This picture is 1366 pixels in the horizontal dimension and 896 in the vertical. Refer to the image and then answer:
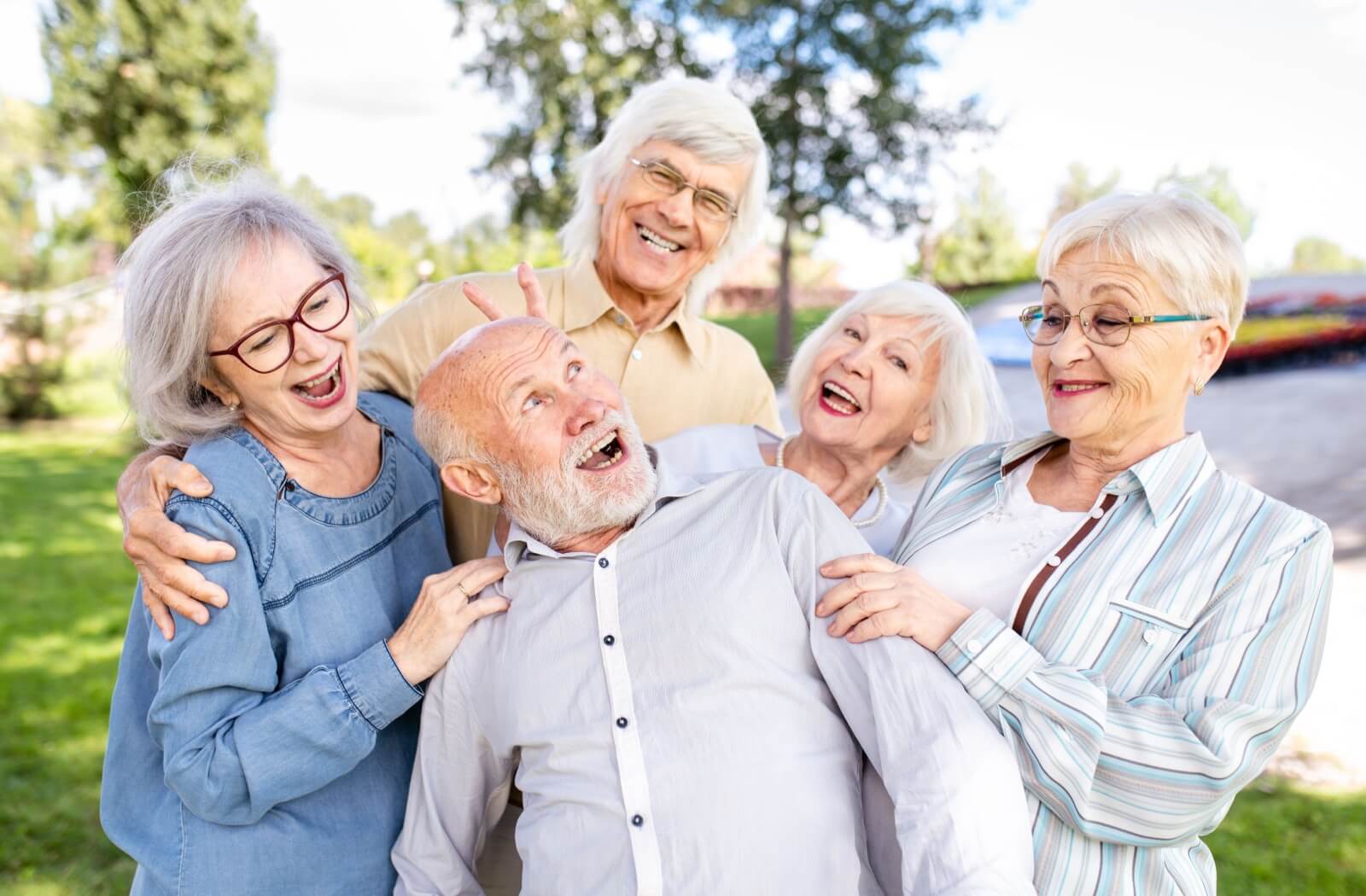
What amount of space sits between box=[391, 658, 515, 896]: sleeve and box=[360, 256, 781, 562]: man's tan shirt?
2.38 ft

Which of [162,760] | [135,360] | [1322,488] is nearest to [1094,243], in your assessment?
[135,360]

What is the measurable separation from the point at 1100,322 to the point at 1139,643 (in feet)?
2.00

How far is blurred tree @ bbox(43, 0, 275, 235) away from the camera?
15.7m

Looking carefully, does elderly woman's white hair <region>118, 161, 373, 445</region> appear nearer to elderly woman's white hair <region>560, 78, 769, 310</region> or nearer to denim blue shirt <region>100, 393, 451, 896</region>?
denim blue shirt <region>100, 393, 451, 896</region>

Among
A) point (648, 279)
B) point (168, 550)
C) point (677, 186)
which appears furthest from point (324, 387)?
point (677, 186)

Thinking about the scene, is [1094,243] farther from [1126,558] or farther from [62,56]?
[62,56]

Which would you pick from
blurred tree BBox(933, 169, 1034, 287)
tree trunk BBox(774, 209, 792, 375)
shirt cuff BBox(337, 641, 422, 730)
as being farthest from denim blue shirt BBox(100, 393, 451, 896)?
blurred tree BBox(933, 169, 1034, 287)

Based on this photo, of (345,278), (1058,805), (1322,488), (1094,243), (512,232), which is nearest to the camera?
(1058,805)

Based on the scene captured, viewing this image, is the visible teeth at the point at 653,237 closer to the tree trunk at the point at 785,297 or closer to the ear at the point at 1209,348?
the ear at the point at 1209,348

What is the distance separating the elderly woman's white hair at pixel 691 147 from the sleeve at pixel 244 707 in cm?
150

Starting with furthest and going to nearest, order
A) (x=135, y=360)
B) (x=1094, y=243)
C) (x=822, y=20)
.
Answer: (x=822, y=20) < (x=135, y=360) < (x=1094, y=243)

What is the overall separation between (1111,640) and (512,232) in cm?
1644

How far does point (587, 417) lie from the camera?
2064 millimetres

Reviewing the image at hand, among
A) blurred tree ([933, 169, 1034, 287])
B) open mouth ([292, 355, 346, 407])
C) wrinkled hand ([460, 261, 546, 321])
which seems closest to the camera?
open mouth ([292, 355, 346, 407])
